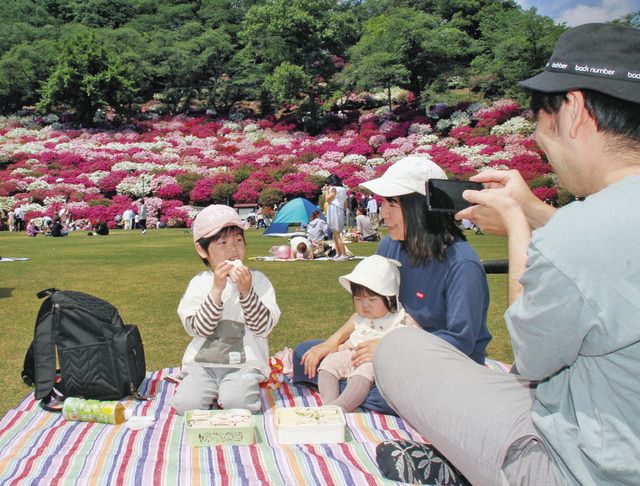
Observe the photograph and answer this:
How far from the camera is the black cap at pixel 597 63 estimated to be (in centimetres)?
180

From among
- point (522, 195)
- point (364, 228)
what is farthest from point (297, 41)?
point (522, 195)

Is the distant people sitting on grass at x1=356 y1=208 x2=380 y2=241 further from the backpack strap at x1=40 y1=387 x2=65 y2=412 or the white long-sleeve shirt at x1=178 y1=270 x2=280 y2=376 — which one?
the backpack strap at x1=40 y1=387 x2=65 y2=412

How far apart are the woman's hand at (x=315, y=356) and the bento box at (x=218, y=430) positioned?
2.71ft

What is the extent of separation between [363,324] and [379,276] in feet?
1.43

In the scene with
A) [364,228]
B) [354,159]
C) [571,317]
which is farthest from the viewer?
[354,159]

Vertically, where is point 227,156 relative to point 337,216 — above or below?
below

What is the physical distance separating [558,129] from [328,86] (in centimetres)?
4564

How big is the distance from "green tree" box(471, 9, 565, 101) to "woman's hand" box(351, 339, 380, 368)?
3478 centimetres

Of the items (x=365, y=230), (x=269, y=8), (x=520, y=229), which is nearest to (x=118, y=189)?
(x=365, y=230)

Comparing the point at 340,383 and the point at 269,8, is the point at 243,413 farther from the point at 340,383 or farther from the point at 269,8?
the point at 269,8

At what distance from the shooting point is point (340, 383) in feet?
13.7

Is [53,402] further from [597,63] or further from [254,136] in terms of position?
[254,136]

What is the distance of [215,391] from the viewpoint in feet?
13.5

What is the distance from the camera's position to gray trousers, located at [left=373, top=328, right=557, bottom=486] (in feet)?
6.70
